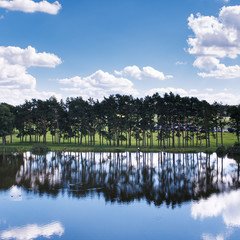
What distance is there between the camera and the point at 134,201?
33250 millimetres

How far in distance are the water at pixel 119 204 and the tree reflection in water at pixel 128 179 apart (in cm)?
13

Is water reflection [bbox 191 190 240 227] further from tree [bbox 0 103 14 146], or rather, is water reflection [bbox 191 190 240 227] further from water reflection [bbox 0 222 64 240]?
tree [bbox 0 103 14 146]

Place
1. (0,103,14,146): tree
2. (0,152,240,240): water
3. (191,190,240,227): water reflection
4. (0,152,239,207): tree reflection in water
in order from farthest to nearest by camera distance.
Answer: (0,103,14,146): tree → (0,152,239,207): tree reflection in water → (191,190,240,227): water reflection → (0,152,240,240): water

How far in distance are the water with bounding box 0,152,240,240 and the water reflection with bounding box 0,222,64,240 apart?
81 mm

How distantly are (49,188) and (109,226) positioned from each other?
15443 mm

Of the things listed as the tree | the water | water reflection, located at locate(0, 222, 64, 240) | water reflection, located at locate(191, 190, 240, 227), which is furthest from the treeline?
water reflection, located at locate(0, 222, 64, 240)

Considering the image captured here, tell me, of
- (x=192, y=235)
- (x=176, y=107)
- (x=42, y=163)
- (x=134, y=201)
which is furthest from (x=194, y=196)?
(x=176, y=107)

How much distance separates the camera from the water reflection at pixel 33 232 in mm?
23609

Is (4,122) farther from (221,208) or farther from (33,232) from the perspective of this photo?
(221,208)

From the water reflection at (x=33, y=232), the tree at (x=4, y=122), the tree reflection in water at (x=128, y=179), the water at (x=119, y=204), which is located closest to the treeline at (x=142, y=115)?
the tree at (x=4, y=122)

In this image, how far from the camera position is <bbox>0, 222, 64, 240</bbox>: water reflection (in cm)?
2361

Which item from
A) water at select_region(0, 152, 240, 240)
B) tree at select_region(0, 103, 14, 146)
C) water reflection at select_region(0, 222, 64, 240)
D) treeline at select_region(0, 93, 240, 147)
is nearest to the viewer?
water reflection at select_region(0, 222, 64, 240)

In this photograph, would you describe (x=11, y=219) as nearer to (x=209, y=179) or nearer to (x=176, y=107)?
(x=209, y=179)

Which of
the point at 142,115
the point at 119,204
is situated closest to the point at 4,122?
the point at 142,115
